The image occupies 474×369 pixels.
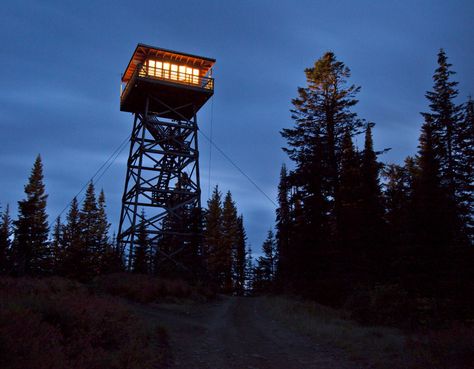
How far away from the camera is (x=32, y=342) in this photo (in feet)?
18.9

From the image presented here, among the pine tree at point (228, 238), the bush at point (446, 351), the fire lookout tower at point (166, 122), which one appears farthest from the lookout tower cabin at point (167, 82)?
the pine tree at point (228, 238)

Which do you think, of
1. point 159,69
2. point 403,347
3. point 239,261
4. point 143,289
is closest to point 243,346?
point 403,347

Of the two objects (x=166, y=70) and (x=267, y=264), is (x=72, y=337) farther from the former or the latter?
(x=267, y=264)

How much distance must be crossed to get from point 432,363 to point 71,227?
172 ft

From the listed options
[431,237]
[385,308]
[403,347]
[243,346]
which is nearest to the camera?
[403,347]

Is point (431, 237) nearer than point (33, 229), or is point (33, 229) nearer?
point (431, 237)

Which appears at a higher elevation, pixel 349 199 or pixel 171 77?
pixel 171 77

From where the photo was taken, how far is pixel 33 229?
43.4 m

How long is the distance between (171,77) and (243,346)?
24206mm

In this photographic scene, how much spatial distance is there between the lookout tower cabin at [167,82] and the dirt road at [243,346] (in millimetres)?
18883

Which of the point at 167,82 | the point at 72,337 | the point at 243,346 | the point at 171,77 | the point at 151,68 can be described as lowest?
the point at 243,346

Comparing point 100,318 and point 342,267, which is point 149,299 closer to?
point 100,318

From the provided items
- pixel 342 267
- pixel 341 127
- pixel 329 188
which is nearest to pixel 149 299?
pixel 342 267

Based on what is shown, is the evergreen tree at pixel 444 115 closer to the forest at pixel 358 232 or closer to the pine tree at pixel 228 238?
the forest at pixel 358 232
